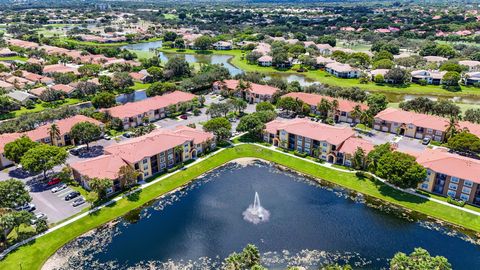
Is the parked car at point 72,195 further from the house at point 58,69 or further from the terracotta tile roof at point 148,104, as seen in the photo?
the house at point 58,69

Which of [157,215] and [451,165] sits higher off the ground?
[451,165]

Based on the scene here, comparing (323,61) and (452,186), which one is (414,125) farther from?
(323,61)

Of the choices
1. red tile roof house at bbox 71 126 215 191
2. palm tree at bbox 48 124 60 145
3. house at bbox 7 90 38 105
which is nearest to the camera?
red tile roof house at bbox 71 126 215 191

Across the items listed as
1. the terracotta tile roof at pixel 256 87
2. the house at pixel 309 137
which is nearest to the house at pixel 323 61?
the terracotta tile roof at pixel 256 87

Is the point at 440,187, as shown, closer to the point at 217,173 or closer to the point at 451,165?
the point at 451,165

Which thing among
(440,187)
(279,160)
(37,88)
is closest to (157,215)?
(279,160)

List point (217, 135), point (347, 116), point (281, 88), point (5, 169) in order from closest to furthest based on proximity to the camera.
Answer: point (5, 169) < point (217, 135) < point (347, 116) < point (281, 88)

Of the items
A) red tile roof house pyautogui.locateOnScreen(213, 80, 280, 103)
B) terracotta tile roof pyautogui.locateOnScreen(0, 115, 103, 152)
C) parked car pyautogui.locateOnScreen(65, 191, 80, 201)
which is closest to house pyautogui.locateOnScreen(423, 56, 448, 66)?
red tile roof house pyautogui.locateOnScreen(213, 80, 280, 103)

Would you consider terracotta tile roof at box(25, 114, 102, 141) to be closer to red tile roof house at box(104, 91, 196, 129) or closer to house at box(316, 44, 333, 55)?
red tile roof house at box(104, 91, 196, 129)
